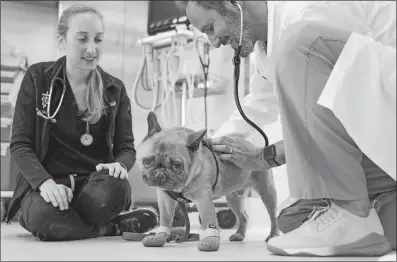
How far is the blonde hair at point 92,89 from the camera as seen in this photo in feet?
5.89

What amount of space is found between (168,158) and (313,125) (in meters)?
0.41

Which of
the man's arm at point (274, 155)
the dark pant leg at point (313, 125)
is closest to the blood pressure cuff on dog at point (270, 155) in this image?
the man's arm at point (274, 155)

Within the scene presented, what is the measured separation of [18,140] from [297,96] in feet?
3.49

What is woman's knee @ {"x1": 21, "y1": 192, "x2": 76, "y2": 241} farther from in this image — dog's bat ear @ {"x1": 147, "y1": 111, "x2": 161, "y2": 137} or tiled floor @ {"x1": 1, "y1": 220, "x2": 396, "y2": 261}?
dog's bat ear @ {"x1": 147, "y1": 111, "x2": 161, "y2": 137}

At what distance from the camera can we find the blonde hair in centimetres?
180

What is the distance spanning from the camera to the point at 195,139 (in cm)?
135

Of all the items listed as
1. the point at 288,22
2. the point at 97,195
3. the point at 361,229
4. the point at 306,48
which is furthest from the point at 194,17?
the point at 361,229

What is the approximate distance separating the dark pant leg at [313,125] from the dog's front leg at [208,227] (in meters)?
0.28

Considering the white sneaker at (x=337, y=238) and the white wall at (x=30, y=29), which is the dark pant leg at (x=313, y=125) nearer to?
the white sneaker at (x=337, y=238)

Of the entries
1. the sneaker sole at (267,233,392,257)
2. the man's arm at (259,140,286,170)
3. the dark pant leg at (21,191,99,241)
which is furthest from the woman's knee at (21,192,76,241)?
the sneaker sole at (267,233,392,257)

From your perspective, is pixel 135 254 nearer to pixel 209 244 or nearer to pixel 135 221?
pixel 209 244

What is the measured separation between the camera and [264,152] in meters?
1.30

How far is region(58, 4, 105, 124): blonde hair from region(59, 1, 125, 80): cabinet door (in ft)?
6.31

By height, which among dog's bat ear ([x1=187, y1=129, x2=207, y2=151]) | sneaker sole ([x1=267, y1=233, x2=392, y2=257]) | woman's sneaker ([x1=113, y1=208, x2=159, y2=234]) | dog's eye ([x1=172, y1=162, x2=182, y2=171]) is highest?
dog's bat ear ([x1=187, y1=129, x2=207, y2=151])
